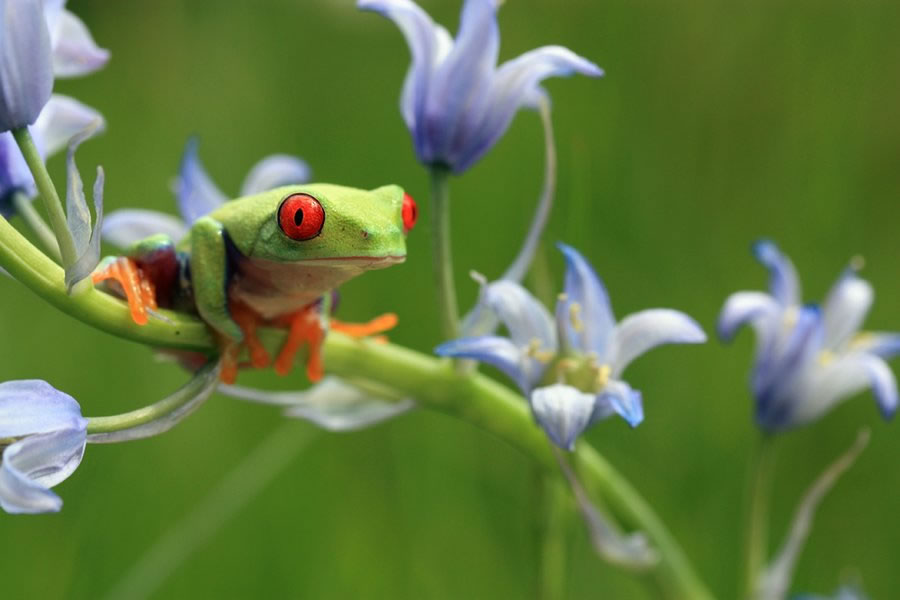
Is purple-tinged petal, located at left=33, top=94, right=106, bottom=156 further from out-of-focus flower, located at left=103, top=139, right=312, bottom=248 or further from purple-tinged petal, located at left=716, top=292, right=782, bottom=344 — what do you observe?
purple-tinged petal, located at left=716, top=292, right=782, bottom=344

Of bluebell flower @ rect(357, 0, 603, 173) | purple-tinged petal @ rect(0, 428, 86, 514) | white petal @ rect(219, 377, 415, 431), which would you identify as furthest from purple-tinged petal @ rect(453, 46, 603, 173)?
purple-tinged petal @ rect(0, 428, 86, 514)

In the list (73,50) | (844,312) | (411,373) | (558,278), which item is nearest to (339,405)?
(411,373)

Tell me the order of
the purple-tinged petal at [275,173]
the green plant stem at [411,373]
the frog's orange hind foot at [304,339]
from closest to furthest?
1. the green plant stem at [411,373]
2. the frog's orange hind foot at [304,339]
3. the purple-tinged petal at [275,173]

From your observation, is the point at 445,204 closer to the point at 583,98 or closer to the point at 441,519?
the point at 441,519

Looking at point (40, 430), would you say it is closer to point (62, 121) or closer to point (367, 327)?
point (367, 327)

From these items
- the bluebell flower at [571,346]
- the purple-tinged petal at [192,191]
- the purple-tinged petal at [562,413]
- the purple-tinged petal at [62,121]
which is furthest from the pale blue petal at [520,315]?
the purple-tinged petal at [62,121]

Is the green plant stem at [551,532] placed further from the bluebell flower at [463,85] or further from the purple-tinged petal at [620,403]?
the bluebell flower at [463,85]
